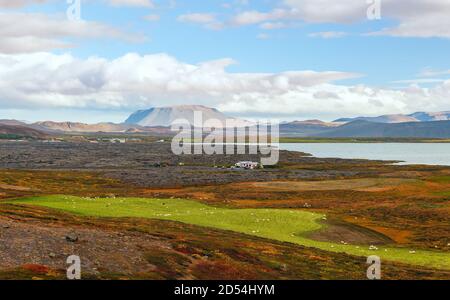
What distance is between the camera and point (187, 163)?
198625 mm

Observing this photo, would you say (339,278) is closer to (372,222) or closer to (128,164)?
(372,222)

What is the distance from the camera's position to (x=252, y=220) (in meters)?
60.6

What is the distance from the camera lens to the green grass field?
47.8m

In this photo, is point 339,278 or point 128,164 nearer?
point 339,278

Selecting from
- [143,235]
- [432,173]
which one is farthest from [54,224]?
[432,173]

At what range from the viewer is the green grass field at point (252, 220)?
47781 mm
